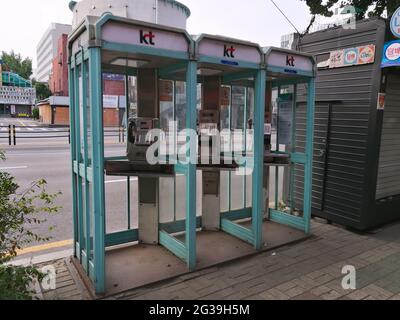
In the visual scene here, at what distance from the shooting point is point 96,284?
2.95 metres

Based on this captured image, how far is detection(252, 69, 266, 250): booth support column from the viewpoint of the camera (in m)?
3.79

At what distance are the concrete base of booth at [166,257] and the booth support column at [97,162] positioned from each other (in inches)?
10.5

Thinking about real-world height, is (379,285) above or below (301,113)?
below

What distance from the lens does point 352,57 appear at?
4.52 meters

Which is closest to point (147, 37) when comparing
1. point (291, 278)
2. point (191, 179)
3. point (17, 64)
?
point (191, 179)

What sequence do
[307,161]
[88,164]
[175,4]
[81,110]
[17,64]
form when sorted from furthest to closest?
[17,64]
[175,4]
[307,161]
[81,110]
[88,164]

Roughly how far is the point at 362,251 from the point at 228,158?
195 centimetres

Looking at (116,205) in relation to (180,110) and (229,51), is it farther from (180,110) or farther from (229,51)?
(229,51)

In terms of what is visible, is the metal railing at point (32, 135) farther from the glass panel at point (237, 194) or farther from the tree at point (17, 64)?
the tree at point (17, 64)

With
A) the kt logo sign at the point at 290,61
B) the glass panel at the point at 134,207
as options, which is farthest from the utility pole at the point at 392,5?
the glass panel at the point at 134,207

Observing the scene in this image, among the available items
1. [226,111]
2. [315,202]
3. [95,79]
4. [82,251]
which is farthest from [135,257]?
[315,202]

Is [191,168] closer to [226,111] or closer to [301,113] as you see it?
[226,111]

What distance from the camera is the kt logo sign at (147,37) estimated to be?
2936mm

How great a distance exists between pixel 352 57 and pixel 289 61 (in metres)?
1.11
